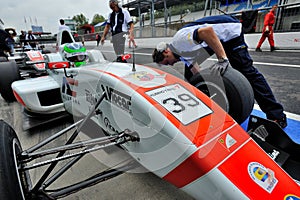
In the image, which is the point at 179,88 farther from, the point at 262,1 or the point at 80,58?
the point at 262,1

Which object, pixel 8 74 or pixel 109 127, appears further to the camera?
pixel 8 74

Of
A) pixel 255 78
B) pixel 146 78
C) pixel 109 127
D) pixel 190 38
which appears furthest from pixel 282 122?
pixel 109 127

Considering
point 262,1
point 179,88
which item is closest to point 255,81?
point 179,88

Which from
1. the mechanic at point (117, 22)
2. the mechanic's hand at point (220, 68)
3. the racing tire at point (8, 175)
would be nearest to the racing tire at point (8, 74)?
the mechanic at point (117, 22)

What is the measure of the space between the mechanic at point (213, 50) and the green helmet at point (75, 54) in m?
1.38

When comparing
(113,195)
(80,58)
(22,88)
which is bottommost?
(113,195)

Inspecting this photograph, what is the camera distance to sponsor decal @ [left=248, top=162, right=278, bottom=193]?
84 cm

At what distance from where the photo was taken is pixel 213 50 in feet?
5.17

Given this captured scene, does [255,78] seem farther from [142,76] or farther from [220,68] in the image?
[142,76]

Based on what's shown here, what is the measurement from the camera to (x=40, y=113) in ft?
7.66

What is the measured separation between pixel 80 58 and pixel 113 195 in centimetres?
200

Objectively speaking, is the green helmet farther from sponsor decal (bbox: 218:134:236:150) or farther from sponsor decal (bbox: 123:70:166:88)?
sponsor decal (bbox: 218:134:236:150)

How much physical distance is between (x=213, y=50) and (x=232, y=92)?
44 centimetres

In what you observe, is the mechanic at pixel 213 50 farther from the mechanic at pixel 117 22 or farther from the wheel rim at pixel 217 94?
the mechanic at pixel 117 22
